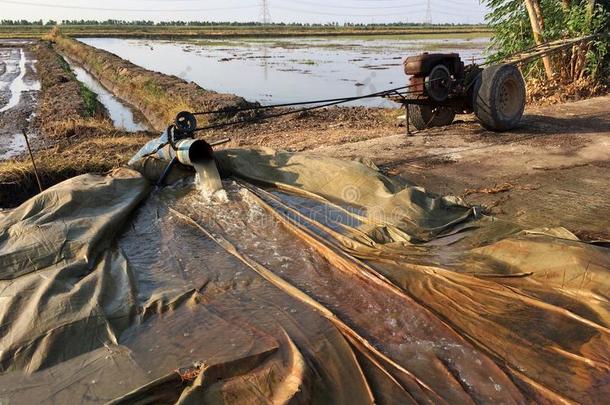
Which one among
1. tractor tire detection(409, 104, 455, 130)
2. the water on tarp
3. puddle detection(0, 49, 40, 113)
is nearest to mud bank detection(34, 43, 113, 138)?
puddle detection(0, 49, 40, 113)

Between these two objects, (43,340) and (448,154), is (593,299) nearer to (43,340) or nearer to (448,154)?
(43,340)

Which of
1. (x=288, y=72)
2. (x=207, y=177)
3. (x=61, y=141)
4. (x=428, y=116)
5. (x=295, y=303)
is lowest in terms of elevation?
(x=295, y=303)

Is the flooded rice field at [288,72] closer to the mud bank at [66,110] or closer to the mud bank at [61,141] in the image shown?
the mud bank at [66,110]

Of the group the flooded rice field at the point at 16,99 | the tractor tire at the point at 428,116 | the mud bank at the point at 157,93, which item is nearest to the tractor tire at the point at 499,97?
the tractor tire at the point at 428,116

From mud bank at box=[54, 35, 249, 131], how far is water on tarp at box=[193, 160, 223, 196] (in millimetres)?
4379

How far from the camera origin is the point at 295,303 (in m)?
3.11

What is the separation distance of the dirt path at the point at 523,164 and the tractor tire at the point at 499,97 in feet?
0.76

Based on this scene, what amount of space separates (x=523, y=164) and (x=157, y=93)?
36.7 feet

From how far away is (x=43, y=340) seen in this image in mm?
2633

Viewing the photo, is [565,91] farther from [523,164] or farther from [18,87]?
[18,87]

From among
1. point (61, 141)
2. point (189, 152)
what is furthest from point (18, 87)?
point (189, 152)

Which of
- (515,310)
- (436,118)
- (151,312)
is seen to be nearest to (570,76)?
(436,118)

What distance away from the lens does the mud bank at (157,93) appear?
Result: 11.6m

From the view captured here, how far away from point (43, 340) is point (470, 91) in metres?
6.60
